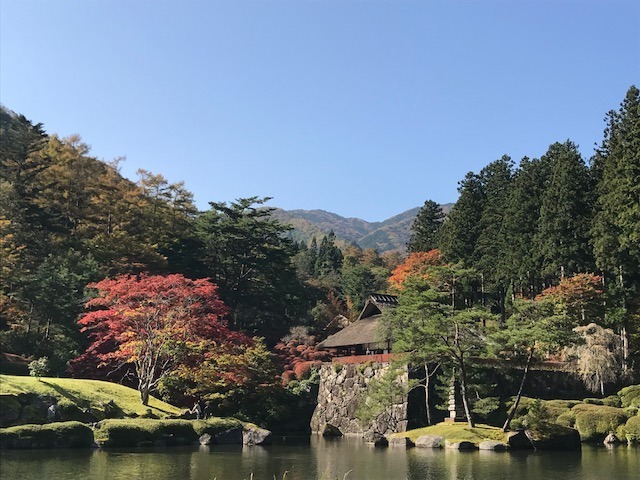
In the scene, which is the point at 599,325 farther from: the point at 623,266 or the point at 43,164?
the point at 43,164

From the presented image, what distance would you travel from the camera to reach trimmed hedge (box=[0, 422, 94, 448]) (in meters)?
17.6

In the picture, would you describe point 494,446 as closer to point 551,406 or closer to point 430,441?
point 430,441

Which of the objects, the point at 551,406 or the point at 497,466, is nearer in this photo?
the point at 497,466

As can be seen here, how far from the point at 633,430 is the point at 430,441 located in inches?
322

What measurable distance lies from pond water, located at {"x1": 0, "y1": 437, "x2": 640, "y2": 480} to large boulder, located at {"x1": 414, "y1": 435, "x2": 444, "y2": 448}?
131 centimetres

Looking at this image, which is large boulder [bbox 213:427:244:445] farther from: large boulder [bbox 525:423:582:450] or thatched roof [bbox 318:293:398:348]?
large boulder [bbox 525:423:582:450]

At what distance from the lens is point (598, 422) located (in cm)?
2330

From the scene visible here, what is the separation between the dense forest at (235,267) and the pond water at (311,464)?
18.8 feet

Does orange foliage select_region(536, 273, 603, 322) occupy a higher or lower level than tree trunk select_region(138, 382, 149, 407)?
higher

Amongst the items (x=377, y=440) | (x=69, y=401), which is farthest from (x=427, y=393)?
(x=69, y=401)

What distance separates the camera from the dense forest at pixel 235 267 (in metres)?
27.1

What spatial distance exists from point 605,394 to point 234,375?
60.6ft

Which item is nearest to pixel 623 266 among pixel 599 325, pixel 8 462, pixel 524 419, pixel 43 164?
pixel 599 325

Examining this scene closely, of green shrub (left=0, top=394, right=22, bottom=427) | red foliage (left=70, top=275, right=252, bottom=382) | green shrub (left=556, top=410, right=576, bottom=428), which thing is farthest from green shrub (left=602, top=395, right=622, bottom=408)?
green shrub (left=0, top=394, right=22, bottom=427)
